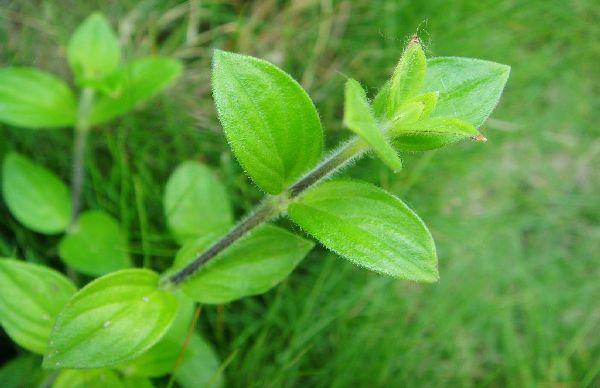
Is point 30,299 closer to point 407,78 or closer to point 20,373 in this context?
point 20,373

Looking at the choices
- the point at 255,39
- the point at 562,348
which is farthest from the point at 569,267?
the point at 255,39

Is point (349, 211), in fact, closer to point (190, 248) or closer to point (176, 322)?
point (190, 248)

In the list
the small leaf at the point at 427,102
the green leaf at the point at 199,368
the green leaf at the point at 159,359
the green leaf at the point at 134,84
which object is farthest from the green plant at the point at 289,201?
the green leaf at the point at 134,84

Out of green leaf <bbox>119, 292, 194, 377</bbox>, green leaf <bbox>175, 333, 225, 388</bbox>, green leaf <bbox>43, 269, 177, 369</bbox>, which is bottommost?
green leaf <bbox>175, 333, 225, 388</bbox>

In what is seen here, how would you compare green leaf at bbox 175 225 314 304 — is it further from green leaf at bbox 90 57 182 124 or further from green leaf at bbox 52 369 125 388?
green leaf at bbox 90 57 182 124


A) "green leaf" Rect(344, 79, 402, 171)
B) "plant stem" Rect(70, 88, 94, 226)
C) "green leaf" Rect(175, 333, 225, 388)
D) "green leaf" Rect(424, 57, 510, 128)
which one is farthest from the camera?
"plant stem" Rect(70, 88, 94, 226)

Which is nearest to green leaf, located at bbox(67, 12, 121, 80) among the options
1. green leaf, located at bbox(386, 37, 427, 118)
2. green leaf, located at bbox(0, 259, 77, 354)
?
green leaf, located at bbox(0, 259, 77, 354)
